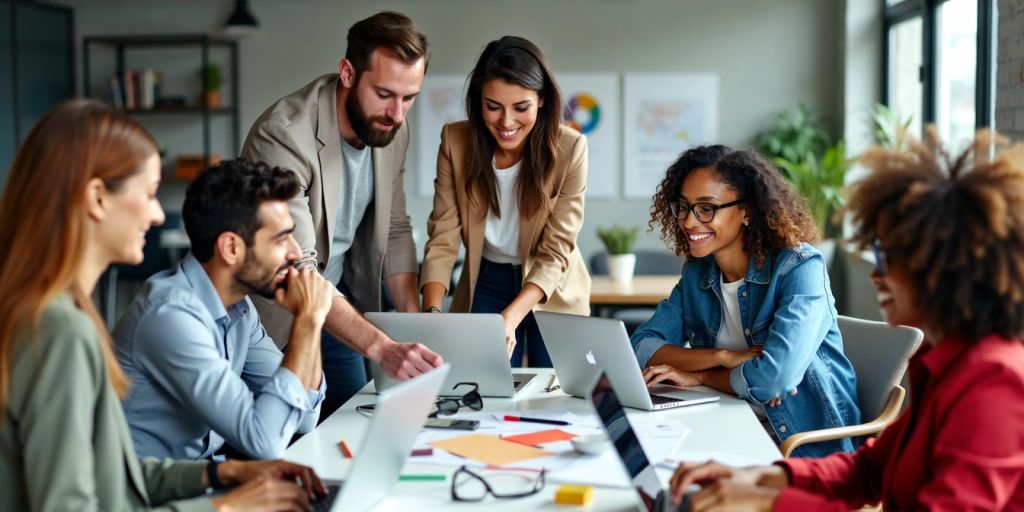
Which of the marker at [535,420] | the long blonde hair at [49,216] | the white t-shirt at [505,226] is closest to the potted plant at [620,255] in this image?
the white t-shirt at [505,226]

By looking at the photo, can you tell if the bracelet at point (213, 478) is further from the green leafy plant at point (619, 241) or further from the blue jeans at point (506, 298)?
the green leafy plant at point (619, 241)

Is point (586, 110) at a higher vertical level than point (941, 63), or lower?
lower

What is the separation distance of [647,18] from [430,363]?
5338 mm

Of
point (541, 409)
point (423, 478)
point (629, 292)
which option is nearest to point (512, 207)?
point (541, 409)

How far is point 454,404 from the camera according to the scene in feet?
7.29

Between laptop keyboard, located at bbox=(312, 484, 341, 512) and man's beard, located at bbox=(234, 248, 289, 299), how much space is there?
18.6 inches

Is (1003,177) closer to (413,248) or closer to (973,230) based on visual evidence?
(973,230)

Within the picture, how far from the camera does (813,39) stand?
6.90 m

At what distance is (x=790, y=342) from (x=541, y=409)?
0.58 meters

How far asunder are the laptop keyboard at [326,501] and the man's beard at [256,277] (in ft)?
1.55

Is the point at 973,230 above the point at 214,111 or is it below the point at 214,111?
below

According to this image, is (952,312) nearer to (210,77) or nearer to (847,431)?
(847,431)

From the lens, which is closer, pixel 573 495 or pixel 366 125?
pixel 573 495

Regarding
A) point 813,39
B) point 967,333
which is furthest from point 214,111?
point 967,333
